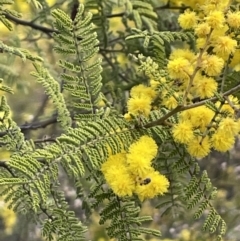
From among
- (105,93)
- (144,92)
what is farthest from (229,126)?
(105,93)

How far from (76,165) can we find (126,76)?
692mm

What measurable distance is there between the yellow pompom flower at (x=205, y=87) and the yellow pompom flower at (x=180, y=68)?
0.02 m

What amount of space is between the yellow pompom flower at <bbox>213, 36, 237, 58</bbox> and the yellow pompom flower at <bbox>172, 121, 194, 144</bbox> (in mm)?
94

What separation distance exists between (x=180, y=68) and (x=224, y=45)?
0.20 feet

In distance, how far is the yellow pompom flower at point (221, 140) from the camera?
719mm

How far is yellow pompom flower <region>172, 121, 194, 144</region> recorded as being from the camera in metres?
0.72

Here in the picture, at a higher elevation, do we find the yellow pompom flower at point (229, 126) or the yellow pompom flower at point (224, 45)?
the yellow pompom flower at point (224, 45)

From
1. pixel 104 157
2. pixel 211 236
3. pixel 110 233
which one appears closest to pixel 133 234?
pixel 110 233

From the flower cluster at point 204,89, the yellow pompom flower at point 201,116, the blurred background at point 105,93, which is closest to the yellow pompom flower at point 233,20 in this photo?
the flower cluster at point 204,89

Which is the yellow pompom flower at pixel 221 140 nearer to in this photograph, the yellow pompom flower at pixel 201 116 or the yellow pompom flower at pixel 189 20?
the yellow pompom flower at pixel 201 116

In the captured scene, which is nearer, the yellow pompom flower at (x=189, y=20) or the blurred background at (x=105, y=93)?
the yellow pompom flower at (x=189, y=20)

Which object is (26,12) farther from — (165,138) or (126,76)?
(165,138)

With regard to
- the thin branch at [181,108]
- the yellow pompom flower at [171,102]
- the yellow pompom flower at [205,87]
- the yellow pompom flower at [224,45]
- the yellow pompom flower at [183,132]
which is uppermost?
the yellow pompom flower at [224,45]

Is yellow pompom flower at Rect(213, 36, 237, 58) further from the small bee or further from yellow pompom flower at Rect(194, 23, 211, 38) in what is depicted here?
the small bee
